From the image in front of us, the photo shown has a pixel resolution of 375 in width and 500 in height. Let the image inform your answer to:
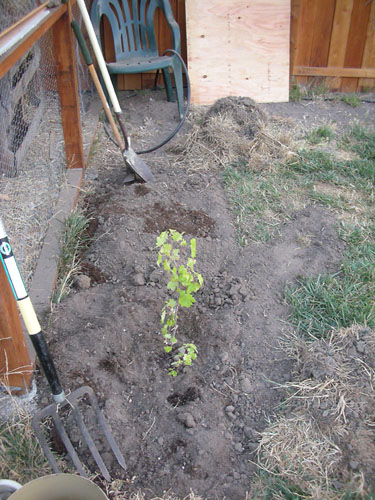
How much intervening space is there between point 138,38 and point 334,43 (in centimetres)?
227

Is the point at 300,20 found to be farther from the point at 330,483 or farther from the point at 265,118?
the point at 330,483

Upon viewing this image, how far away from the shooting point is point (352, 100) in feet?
18.1

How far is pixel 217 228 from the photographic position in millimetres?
3285

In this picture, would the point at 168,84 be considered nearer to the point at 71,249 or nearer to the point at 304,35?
the point at 304,35

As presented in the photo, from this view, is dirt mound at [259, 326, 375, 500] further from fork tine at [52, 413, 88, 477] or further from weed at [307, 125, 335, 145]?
weed at [307, 125, 335, 145]

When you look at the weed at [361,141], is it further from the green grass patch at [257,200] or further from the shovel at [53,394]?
the shovel at [53,394]

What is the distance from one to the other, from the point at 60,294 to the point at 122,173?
5.46ft

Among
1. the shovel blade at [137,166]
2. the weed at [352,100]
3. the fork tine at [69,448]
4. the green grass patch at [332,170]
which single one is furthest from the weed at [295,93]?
the fork tine at [69,448]

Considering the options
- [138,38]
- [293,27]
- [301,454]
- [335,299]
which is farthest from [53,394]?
[293,27]

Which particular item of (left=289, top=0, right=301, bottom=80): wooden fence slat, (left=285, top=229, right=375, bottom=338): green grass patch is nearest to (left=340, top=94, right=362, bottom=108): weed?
(left=289, top=0, right=301, bottom=80): wooden fence slat

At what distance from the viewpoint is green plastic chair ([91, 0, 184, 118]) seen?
4.73 m

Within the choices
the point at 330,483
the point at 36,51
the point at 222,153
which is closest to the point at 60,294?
the point at 330,483

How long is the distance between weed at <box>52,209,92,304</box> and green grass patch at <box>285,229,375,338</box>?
1.24 metres

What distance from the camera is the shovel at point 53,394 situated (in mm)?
1639
